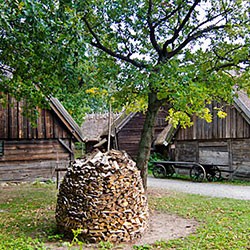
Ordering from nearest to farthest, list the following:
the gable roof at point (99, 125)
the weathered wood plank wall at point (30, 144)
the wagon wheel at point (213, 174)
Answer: the weathered wood plank wall at point (30, 144) < the wagon wheel at point (213, 174) < the gable roof at point (99, 125)

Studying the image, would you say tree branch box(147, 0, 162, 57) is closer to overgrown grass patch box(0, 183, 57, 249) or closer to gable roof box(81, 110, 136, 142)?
overgrown grass patch box(0, 183, 57, 249)

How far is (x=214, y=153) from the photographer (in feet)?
56.5

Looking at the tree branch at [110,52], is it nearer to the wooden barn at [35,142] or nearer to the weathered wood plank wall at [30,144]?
the wooden barn at [35,142]

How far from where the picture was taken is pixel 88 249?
5082 millimetres

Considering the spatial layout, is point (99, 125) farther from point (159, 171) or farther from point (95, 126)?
point (159, 171)

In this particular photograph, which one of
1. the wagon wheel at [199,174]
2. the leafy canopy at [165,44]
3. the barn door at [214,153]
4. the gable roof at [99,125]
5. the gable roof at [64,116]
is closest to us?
the leafy canopy at [165,44]

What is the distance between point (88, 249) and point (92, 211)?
63cm

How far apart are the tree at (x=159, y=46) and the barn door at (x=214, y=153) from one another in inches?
259

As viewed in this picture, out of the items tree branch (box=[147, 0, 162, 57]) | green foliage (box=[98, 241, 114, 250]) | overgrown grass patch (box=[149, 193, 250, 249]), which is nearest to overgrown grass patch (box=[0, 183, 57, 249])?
green foliage (box=[98, 241, 114, 250])

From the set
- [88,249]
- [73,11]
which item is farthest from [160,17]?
[88,249]

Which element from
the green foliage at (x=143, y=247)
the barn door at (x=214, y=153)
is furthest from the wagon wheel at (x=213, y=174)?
the green foliage at (x=143, y=247)

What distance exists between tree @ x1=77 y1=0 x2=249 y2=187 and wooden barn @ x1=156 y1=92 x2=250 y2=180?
5621 millimetres

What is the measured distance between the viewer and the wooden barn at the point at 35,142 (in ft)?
45.1

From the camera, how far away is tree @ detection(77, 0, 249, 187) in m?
9.20
